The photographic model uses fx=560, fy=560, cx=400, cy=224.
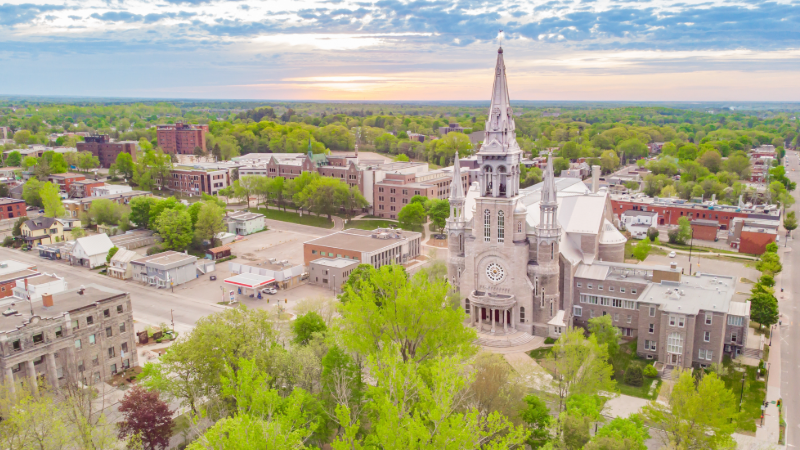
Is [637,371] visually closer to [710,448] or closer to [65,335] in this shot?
[710,448]

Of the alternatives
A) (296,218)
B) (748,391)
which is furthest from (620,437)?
(296,218)

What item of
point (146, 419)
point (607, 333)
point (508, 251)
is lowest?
point (607, 333)

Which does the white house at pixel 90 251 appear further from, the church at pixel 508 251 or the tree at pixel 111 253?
the church at pixel 508 251

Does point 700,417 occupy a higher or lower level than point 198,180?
lower

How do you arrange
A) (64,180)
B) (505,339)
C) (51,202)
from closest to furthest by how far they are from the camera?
1. (505,339)
2. (51,202)
3. (64,180)

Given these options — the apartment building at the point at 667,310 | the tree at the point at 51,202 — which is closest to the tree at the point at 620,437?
the apartment building at the point at 667,310

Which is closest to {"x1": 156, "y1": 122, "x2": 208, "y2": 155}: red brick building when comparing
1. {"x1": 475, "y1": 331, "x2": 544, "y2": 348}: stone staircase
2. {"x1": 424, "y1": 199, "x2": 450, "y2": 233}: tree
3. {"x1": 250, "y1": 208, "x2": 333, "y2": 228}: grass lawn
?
{"x1": 250, "y1": 208, "x2": 333, "y2": 228}: grass lawn

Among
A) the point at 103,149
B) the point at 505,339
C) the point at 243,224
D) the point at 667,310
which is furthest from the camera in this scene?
the point at 103,149

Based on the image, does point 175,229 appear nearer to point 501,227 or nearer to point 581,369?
point 501,227
